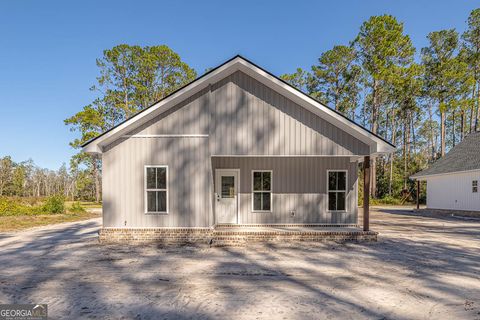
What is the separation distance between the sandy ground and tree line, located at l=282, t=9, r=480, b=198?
22.9 meters

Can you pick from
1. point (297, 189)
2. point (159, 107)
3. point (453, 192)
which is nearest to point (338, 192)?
point (297, 189)

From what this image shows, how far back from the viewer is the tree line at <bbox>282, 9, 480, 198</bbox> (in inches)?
1132

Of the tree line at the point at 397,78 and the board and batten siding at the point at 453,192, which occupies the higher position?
the tree line at the point at 397,78

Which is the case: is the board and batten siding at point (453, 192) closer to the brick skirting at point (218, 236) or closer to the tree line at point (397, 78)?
the tree line at point (397, 78)

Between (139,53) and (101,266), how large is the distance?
3126 centimetres

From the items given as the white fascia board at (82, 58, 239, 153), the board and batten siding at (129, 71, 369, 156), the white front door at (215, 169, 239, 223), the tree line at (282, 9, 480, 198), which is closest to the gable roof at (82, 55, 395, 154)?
the white fascia board at (82, 58, 239, 153)

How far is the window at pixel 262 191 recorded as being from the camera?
11.3 m

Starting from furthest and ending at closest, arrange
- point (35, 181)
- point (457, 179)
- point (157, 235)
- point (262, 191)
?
1. point (35, 181)
2. point (457, 179)
3. point (262, 191)
4. point (157, 235)

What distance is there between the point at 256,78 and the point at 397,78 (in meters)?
25.5

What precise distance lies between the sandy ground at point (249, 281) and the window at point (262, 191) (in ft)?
8.20

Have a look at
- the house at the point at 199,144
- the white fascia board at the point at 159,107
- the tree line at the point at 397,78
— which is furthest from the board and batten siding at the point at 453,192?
the white fascia board at the point at 159,107

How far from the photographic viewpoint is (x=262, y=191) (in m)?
11.4

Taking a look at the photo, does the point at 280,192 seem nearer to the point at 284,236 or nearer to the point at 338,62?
the point at 284,236

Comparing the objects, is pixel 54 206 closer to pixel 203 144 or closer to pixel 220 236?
pixel 203 144
